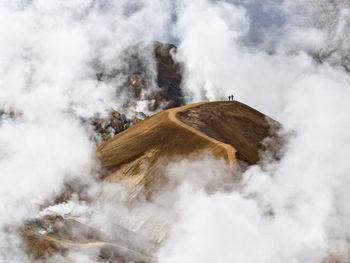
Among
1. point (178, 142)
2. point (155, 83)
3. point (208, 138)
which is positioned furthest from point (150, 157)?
point (155, 83)

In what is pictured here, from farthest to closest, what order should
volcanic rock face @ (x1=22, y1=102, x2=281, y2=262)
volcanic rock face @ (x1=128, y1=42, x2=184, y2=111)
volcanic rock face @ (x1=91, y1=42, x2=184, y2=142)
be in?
volcanic rock face @ (x1=128, y1=42, x2=184, y2=111) < volcanic rock face @ (x1=91, y1=42, x2=184, y2=142) < volcanic rock face @ (x1=22, y1=102, x2=281, y2=262)

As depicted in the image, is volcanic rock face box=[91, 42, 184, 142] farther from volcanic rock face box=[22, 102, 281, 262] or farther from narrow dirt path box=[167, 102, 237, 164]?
narrow dirt path box=[167, 102, 237, 164]

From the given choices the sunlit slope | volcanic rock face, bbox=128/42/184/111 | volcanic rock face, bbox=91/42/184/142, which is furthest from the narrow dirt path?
volcanic rock face, bbox=128/42/184/111

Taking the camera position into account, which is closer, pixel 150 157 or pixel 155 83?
pixel 150 157

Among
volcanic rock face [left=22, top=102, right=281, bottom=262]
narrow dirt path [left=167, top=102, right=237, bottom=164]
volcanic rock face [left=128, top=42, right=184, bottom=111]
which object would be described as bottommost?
volcanic rock face [left=128, top=42, right=184, bottom=111]

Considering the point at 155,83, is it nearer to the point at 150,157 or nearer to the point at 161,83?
the point at 161,83

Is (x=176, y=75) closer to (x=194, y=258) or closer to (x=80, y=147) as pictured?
(x=80, y=147)

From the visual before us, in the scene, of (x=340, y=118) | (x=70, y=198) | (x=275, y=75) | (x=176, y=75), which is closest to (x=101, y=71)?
(x=176, y=75)

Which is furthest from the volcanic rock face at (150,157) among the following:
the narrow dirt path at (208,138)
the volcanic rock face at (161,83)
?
the volcanic rock face at (161,83)
